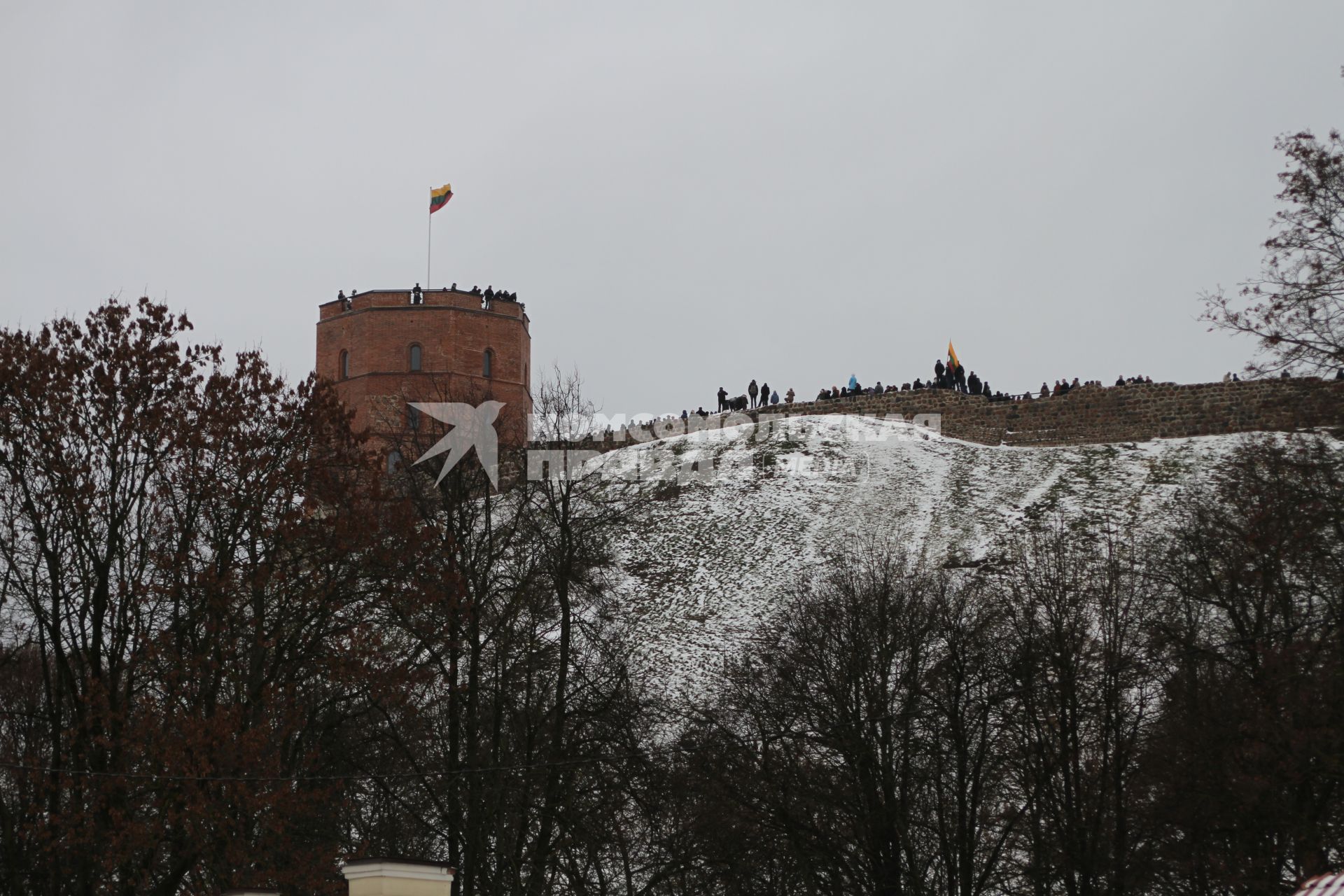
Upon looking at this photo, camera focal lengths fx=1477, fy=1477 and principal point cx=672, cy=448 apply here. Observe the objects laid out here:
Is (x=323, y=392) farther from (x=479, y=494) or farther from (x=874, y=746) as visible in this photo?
(x=874, y=746)

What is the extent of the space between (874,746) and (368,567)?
25.7 ft

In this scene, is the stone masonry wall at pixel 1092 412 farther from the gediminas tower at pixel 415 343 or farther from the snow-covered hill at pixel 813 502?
the gediminas tower at pixel 415 343

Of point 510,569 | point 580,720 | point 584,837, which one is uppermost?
point 510,569

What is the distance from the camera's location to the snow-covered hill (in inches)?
1474

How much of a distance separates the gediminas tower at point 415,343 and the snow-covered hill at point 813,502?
1109cm

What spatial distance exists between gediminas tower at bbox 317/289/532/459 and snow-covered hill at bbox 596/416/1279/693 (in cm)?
1109

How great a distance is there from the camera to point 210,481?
18.3 m

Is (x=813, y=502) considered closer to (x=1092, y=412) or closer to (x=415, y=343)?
(x=1092, y=412)

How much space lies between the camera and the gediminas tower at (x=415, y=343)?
56.7 m

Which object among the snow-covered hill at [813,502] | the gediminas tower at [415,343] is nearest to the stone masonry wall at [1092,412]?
the snow-covered hill at [813,502]

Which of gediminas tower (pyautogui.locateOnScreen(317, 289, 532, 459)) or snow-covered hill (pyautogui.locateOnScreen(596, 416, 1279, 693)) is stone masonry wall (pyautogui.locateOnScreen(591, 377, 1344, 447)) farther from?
gediminas tower (pyautogui.locateOnScreen(317, 289, 532, 459))

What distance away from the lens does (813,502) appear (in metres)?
43.1

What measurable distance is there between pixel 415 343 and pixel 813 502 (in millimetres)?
20639

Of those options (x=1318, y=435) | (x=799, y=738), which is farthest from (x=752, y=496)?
(x=1318, y=435)
